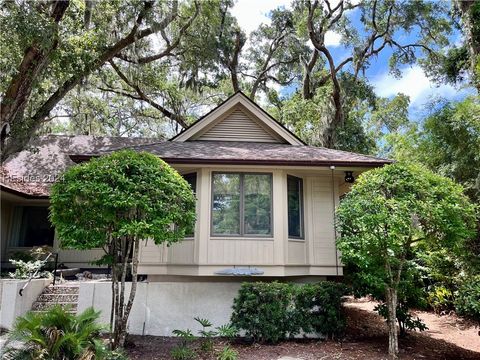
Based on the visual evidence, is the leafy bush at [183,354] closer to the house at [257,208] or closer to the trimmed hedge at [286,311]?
the trimmed hedge at [286,311]

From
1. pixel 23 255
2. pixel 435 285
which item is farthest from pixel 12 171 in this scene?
pixel 435 285

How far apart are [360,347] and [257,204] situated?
3566 millimetres

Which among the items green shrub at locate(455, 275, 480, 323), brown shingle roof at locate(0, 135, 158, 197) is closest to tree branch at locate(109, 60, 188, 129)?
brown shingle roof at locate(0, 135, 158, 197)

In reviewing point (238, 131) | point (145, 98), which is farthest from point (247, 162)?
point (145, 98)

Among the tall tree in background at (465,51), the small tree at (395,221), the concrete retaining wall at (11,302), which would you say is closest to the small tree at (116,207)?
the concrete retaining wall at (11,302)

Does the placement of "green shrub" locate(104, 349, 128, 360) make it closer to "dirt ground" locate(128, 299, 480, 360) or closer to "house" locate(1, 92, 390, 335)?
"dirt ground" locate(128, 299, 480, 360)

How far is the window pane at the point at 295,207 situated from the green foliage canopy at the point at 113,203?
129 inches

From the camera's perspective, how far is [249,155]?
28.2 ft

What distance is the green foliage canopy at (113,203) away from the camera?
19.4 ft

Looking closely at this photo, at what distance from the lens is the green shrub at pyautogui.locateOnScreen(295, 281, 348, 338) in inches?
282

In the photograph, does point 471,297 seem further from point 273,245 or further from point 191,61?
point 191,61

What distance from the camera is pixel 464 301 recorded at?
679 centimetres

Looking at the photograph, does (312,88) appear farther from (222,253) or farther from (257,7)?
(222,253)

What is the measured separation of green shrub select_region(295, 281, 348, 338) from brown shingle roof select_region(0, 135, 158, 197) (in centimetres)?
828
